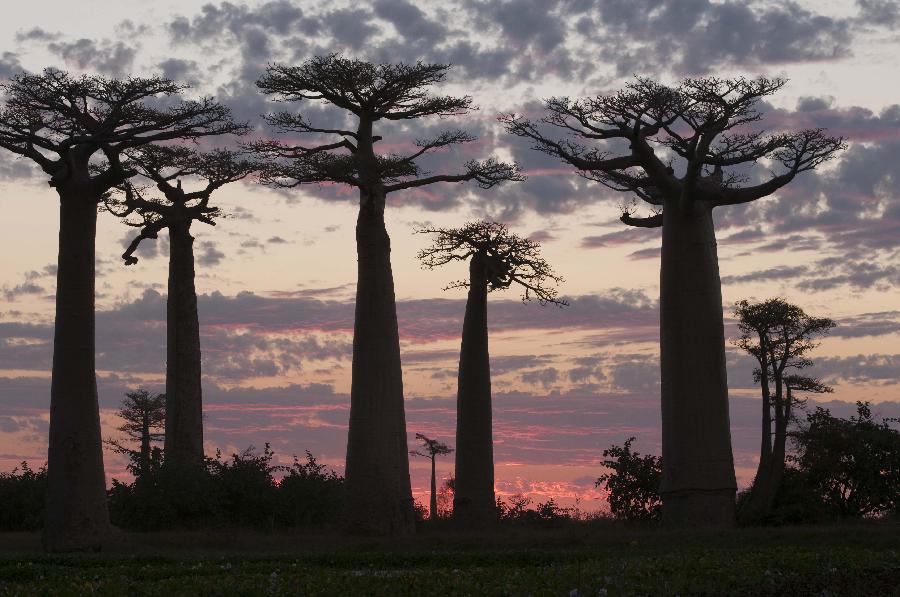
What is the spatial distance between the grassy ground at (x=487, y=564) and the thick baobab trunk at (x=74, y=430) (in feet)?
2.86

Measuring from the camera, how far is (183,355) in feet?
106

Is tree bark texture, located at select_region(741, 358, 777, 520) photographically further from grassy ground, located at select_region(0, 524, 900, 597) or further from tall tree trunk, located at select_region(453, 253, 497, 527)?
tall tree trunk, located at select_region(453, 253, 497, 527)

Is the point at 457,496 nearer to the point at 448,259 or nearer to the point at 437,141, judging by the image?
the point at 448,259

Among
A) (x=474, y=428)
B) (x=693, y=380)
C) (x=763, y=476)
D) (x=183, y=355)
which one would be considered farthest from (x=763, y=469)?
(x=183, y=355)

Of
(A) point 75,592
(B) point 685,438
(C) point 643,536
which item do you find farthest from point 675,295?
(A) point 75,592

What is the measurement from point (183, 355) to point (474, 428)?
831 centimetres

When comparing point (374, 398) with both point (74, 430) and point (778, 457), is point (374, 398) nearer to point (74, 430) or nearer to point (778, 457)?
→ point (74, 430)

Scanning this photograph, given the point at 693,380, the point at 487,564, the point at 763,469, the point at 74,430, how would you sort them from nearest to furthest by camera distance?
the point at 487,564
the point at 74,430
the point at 693,380
the point at 763,469

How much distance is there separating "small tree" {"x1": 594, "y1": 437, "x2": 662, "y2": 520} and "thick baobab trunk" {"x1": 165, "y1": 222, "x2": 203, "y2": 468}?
11.1m

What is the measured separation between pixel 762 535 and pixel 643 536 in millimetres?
2113

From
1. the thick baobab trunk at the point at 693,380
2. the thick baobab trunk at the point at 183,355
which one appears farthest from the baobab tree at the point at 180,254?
the thick baobab trunk at the point at 693,380

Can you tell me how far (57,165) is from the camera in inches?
941

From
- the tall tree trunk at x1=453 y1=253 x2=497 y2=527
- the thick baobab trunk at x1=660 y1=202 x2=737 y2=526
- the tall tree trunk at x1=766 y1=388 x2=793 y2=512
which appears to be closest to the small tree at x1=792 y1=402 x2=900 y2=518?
the tall tree trunk at x1=766 y1=388 x2=793 y2=512

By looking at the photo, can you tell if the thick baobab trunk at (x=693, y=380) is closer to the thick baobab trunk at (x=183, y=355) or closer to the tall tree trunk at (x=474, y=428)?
the tall tree trunk at (x=474, y=428)
